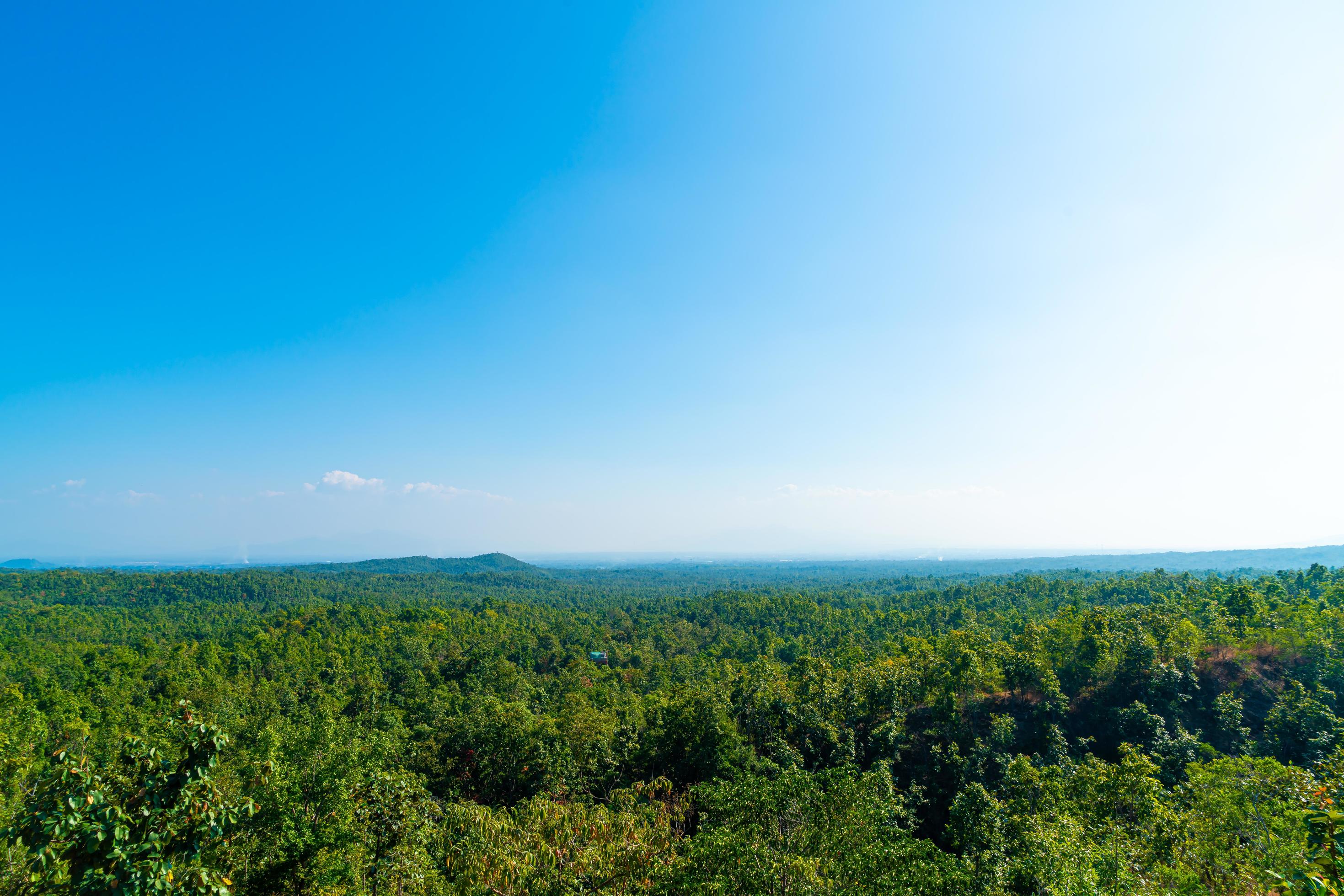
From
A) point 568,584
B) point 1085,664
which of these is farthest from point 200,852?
point 568,584

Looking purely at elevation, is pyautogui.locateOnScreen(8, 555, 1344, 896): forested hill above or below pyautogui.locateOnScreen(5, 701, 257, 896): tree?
below

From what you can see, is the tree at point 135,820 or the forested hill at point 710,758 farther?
the forested hill at point 710,758

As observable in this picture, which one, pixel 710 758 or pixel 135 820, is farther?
pixel 710 758

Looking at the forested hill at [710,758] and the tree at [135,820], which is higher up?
the tree at [135,820]

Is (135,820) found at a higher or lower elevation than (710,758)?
higher
